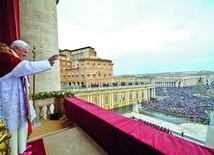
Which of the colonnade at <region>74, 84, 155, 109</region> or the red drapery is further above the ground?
the red drapery

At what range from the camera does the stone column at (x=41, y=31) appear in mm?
6027

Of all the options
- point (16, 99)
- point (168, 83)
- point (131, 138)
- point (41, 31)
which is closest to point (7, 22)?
point (16, 99)

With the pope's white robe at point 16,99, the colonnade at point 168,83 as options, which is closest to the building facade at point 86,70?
the colonnade at point 168,83

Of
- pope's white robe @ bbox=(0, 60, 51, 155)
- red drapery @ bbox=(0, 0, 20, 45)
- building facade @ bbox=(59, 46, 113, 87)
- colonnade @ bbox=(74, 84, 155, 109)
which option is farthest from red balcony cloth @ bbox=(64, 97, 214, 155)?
building facade @ bbox=(59, 46, 113, 87)

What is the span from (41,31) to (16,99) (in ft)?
21.3

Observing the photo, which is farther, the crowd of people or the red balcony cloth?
the crowd of people

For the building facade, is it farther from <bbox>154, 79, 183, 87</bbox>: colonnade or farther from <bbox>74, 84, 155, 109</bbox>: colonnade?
<bbox>154, 79, 183, 87</bbox>: colonnade

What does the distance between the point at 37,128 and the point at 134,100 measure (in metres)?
20.1

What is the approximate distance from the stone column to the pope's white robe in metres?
5.40

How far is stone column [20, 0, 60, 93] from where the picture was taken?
237 inches

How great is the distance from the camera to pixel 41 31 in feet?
21.4

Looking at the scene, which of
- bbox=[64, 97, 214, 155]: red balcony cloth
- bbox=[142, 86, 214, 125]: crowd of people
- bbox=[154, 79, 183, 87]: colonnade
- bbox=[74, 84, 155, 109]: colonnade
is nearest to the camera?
bbox=[64, 97, 214, 155]: red balcony cloth

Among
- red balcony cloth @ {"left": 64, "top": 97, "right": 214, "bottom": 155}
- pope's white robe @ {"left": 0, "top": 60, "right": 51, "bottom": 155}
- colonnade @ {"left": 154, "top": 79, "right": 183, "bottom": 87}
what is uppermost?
pope's white robe @ {"left": 0, "top": 60, "right": 51, "bottom": 155}

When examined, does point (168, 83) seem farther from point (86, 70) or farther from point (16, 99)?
point (16, 99)
